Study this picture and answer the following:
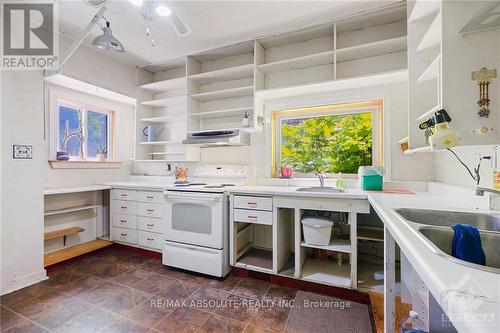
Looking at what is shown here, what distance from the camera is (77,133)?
3.09m

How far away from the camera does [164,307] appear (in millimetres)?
1792

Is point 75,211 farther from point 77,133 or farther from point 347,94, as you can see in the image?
point 347,94

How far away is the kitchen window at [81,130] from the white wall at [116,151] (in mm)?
81

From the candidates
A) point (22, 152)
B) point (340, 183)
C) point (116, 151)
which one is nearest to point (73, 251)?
point (22, 152)

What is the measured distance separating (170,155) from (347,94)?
2.64 meters

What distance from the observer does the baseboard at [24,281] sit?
1.93m

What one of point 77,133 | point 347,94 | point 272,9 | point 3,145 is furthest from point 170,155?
point 347,94

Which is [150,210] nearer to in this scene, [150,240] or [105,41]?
[150,240]

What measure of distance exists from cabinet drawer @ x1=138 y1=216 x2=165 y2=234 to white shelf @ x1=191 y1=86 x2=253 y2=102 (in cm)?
171

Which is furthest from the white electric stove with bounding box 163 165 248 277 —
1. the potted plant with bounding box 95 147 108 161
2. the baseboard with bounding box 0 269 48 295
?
the potted plant with bounding box 95 147 108 161

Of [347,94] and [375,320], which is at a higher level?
[347,94]

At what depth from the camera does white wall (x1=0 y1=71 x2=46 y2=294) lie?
76.5 inches

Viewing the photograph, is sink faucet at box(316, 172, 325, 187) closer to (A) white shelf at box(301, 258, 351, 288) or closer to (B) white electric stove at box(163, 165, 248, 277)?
(A) white shelf at box(301, 258, 351, 288)

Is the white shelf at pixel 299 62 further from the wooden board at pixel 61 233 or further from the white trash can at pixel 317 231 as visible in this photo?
the wooden board at pixel 61 233
